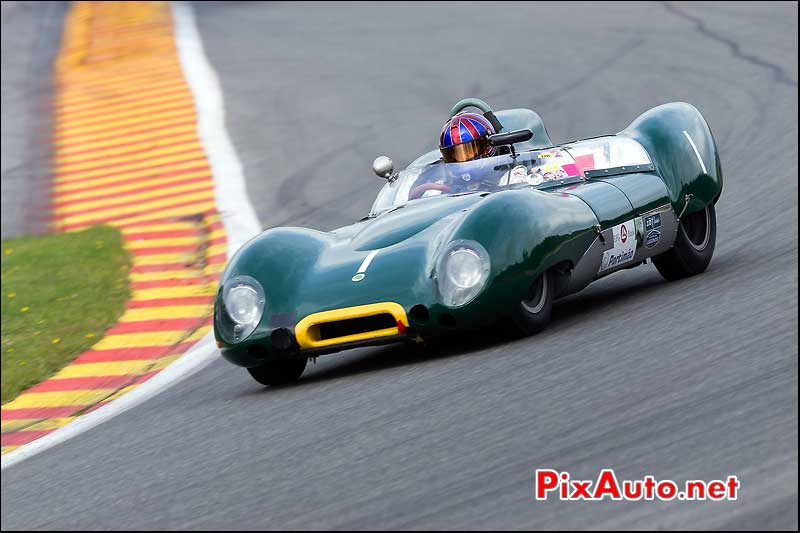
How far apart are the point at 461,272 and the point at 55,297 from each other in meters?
4.55

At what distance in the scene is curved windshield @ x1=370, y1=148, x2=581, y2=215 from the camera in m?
7.41

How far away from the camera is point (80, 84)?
1984cm

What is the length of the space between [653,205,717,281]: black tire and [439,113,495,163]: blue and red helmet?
1.12 meters

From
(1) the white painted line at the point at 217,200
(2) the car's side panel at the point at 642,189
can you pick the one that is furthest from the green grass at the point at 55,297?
(2) the car's side panel at the point at 642,189

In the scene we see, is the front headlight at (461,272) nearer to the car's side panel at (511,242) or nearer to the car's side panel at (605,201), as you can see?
the car's side panel at (511,242)

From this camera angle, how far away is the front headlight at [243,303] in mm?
6434

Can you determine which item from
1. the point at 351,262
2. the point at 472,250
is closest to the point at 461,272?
the point at 472,250

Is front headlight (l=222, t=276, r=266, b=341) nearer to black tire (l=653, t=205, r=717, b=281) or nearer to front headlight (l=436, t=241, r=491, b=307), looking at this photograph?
front headlight (l=436, t=241, r=491, b=307)

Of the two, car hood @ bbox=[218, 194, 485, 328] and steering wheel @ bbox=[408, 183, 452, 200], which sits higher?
car hood @ bbox=[218, 194, 485, 328]

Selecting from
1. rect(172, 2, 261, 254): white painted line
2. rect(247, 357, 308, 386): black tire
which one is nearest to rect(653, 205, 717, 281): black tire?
rect(247, 357, 308, 386): black tire

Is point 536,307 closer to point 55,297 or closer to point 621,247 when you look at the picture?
point 621,247

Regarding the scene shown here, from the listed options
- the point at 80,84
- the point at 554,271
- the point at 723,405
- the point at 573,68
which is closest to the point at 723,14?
the point at 573,68

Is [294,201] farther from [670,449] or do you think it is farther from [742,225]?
[670,449]

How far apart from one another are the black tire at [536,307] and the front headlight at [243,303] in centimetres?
118
